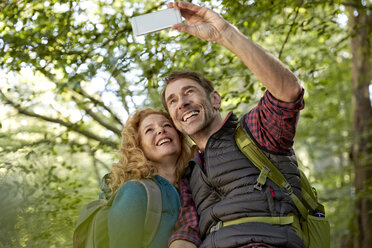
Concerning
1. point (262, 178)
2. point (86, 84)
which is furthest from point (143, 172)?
point (86, 84)

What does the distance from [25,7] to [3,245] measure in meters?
2.93

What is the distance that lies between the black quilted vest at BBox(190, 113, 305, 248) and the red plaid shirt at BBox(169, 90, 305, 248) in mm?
58

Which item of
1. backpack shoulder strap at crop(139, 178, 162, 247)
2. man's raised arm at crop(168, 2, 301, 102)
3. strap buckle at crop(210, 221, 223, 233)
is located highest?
man's raised arm at crop(168, 2, 301, 102)

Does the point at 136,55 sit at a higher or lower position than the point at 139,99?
lower

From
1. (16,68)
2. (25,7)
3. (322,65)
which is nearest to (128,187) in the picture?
(16,68)

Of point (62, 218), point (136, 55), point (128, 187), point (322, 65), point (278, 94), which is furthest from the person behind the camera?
point (322, 65)

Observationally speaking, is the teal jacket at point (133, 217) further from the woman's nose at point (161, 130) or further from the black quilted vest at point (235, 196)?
the woman's nose at point (161, 130)

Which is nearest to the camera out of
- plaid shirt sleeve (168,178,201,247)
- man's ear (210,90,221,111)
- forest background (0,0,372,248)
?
plaid shirt sleeve (168,178,201,247)

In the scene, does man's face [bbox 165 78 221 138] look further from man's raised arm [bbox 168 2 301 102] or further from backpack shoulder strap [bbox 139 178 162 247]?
man's raised arm [bbox 168 2 301 102]

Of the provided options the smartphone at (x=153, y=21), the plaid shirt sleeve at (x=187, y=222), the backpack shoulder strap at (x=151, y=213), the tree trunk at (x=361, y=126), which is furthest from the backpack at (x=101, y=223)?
the tree trunk at (x=361, y=126)

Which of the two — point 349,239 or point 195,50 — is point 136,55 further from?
point 349,239

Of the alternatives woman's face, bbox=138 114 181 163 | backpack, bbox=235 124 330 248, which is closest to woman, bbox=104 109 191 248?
woman's face, bbox=138 114 181 163

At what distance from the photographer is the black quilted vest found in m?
2.22

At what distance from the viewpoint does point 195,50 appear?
5055mm
